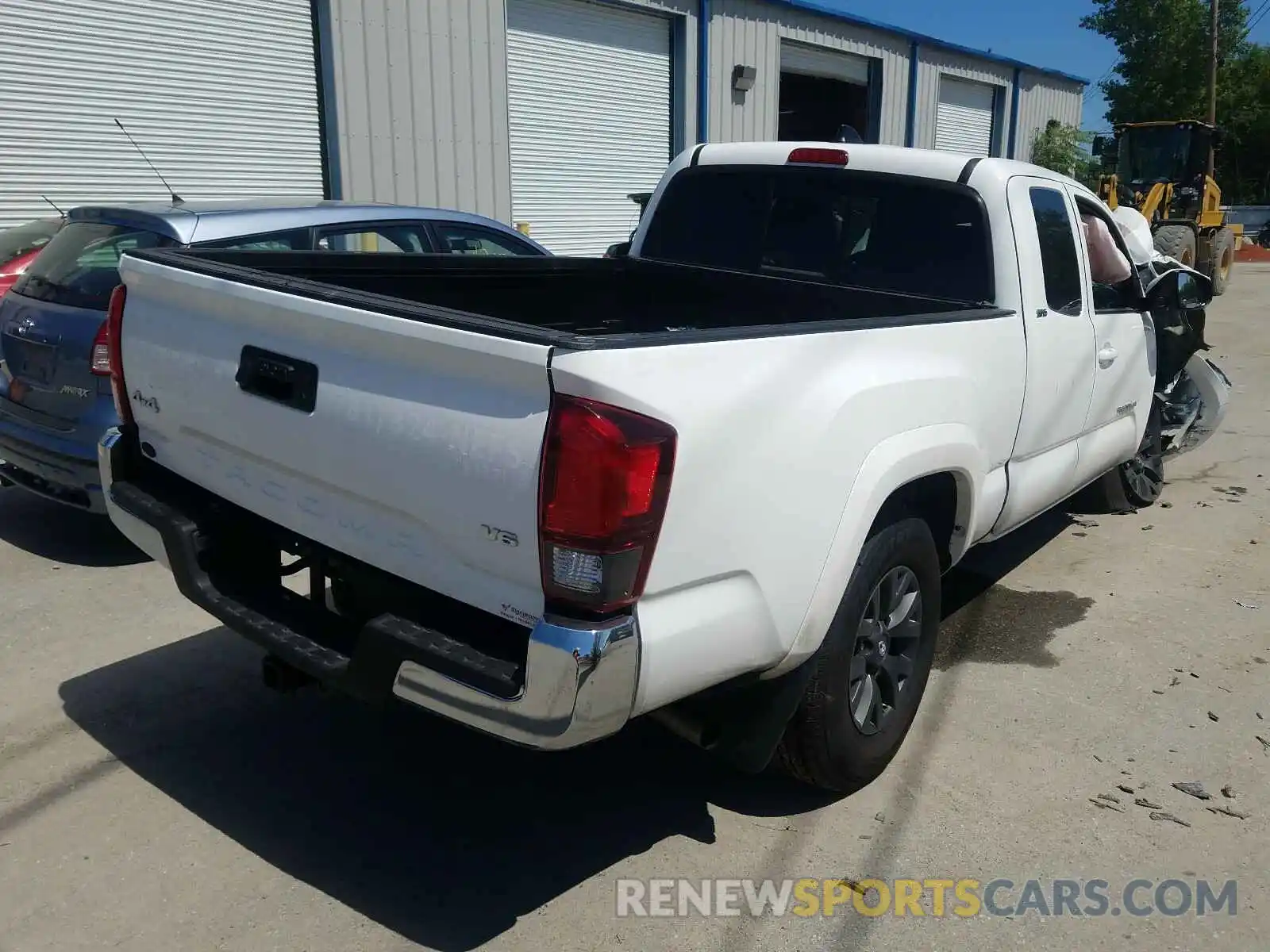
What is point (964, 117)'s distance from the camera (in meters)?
24.5

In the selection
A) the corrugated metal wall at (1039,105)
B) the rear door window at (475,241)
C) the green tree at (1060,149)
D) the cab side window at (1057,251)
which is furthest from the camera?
the green tree at (1060,149)

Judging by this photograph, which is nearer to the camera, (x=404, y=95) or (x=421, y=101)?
(x=404, y=95)

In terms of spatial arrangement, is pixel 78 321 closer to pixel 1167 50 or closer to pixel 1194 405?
pixel 1194 405

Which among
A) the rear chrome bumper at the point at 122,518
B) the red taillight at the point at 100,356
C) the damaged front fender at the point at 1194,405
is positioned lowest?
the damaged front fender at the point at 1194,405

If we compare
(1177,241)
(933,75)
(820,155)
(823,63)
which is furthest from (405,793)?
(933,75)

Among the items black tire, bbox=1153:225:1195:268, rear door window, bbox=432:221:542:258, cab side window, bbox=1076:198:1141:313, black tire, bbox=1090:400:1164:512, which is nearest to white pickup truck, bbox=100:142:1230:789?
cab side window, bbox=1076:198:1141:313

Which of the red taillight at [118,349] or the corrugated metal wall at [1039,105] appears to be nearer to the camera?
the red taillight at [118,349]

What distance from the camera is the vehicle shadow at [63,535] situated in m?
5.60

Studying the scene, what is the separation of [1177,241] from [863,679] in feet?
54.2

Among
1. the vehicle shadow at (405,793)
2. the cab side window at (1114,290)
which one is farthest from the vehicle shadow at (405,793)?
the cab side window at (1114,290)

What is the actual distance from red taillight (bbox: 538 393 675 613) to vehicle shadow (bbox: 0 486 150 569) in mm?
3850

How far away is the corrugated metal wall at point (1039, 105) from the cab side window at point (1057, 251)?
77.3 ft

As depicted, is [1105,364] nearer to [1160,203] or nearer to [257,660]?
[257,660]

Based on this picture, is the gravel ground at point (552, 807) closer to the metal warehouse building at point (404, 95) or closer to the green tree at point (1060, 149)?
the metal warehouse building at point (404, 95)
